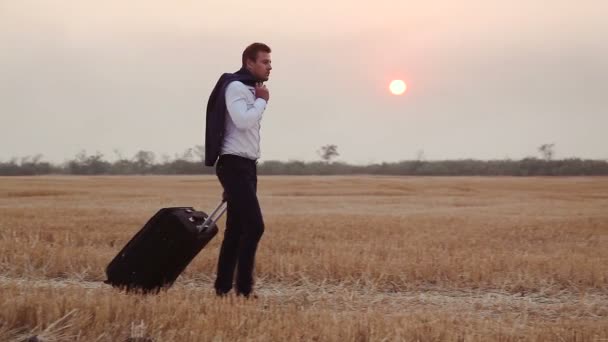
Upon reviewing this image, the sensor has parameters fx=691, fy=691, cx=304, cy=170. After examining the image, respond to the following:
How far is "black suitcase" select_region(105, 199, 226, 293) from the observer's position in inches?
193

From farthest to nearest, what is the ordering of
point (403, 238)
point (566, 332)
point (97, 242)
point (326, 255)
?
point (403, 238), point (97, 242), point (326, 255), point (566, 332)

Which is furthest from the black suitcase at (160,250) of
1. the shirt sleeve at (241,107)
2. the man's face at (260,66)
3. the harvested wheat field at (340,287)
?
the man's face at (260,66)

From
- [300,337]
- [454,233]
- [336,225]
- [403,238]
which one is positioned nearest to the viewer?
[300,337]

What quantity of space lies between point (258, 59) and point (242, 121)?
0.56 metres

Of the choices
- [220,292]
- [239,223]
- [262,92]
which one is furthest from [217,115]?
[220,292]

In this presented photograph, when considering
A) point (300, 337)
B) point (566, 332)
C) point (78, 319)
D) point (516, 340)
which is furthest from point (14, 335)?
point (566, 332)

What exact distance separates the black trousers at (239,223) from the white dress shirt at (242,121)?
0.07 m

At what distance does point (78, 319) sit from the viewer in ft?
13.3

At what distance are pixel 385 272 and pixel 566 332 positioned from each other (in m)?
2.99

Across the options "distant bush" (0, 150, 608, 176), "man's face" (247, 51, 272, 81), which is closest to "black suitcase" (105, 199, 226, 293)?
"man's face" (247, 51, 272, 81)

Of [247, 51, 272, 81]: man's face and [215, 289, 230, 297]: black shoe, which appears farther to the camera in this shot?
[215, 289, 230, 297]: black shoe

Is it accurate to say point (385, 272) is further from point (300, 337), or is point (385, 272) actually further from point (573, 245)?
point (573, 245)

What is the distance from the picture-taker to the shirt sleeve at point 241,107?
4895 millimetres

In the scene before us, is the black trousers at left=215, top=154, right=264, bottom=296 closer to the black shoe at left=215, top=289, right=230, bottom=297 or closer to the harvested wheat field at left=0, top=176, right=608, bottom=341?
the black shoe at left=215, top=289, right=230, bottom=297
